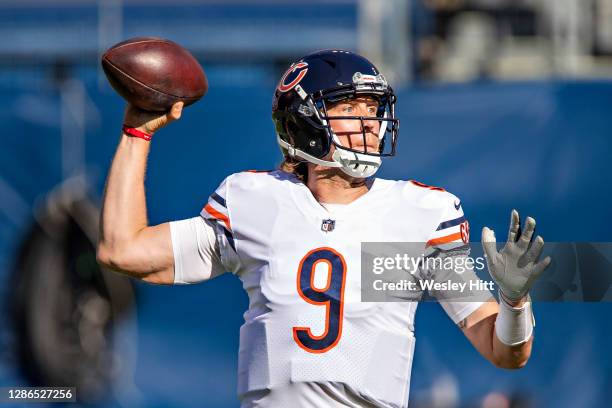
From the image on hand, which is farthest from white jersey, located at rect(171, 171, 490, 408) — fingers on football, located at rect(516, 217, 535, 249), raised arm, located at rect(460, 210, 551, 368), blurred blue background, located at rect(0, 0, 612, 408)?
blurred blue background, located at rect(0, 0, 612, 408)

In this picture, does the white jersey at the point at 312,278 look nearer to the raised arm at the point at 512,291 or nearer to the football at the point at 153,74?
the raised arm at the point at 512,291

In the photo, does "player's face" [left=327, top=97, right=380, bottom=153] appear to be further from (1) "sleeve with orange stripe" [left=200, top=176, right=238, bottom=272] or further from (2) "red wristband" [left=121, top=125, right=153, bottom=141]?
(2) "red wristband" [left=121, top=125, right=153, bottom=141]

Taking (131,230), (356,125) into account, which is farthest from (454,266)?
(131,230)

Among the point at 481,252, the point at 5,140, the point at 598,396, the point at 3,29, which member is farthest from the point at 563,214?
the point at 3,29

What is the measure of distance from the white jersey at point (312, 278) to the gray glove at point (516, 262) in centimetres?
18

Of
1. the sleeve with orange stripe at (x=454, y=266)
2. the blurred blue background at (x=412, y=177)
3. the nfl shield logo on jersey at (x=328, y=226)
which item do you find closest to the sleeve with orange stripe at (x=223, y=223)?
the nfl shield logo on jersey at (x=328, y=226)

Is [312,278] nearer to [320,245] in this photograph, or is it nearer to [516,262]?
[320,245]

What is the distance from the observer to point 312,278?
2.77 m

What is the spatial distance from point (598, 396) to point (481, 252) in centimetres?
204

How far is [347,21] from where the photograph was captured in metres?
6.73

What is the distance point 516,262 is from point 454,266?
0.73 feet

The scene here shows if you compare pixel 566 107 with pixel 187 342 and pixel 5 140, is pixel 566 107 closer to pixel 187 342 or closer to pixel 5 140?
pixel 187 342

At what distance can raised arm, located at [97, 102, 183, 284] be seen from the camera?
2.88 m

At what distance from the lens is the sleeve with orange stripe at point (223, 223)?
290 centimetres
